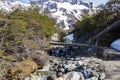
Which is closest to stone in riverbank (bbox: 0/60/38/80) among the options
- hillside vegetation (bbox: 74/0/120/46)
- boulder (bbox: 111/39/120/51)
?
boulder (bbox: 111/39/120/51)

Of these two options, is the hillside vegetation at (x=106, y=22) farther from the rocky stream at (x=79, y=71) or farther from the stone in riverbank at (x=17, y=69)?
the stone in riverbank at (x=17, y=69)

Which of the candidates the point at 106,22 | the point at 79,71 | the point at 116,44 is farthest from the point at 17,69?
the point at 106,22

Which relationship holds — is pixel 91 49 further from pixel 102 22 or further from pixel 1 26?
pixel 1 26

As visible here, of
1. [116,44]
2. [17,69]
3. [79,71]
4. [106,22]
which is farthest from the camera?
[106,22]

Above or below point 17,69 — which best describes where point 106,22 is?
above

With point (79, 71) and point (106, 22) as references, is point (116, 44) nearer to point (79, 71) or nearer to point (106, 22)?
point (106, 22)

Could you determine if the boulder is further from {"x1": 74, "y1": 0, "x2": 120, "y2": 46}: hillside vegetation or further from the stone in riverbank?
the stone in riverbank

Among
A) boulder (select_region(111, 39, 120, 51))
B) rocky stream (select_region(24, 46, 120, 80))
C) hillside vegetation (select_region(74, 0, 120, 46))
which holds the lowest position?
rocky stream (select_region(24, 46, 120, 80))

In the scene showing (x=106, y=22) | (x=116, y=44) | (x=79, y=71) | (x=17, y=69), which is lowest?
(x=79, y=71)

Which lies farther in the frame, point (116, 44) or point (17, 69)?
point (116, 44)

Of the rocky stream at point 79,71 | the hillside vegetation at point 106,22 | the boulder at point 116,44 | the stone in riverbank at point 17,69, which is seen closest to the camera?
the stone in riverbank at point 17,69

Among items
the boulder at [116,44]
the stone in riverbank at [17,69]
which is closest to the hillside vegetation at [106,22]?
the boulder at [116,44]

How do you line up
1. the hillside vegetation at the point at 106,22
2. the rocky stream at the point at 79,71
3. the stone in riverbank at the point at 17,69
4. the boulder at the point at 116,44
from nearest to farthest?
the stone in riverbank at the point at 17,69 < the rocky stream at the point at 79,71 < the boulder at the point at 116,44 < the hillside vegetation at the point at 106,22

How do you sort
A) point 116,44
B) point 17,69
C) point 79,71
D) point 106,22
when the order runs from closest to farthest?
point 17,69 < point 79,71 < point 116,44 < point 106,22
